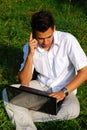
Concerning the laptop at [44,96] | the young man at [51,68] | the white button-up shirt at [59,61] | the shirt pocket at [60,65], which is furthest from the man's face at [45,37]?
the laptop at [44,96]

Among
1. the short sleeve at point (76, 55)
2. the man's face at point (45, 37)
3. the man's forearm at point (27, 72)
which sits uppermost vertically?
the man's face at point (45, 37)

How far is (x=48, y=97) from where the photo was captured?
17.6ft

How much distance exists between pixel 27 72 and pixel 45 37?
0.65 meters

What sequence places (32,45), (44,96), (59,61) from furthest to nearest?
(59,61) → (32,45) → (44,96)

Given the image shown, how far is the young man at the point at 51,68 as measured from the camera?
5676 mm

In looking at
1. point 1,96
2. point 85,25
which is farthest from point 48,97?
point 85,25

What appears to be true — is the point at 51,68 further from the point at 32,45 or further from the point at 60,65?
the point at 32,45

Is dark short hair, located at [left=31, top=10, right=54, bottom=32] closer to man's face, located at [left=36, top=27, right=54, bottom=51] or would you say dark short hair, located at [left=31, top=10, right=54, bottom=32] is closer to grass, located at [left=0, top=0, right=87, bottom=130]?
man's face, located at [left=36, top=27, right=54, bottom=51]

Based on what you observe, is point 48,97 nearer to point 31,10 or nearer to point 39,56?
point 39,56

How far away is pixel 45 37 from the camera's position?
5.67 meters

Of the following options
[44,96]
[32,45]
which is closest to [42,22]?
[32,45]

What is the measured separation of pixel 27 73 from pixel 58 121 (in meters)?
0.77

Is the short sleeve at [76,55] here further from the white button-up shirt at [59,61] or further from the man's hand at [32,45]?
the man's hand at [32,45]

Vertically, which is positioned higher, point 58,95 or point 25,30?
point 25,30
